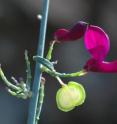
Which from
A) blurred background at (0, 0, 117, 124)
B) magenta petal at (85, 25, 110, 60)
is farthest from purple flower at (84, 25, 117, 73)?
blurred background at (0, 0, 117, 124)

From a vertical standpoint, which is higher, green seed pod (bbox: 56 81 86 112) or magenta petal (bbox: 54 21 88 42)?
magenta petal (bbox: 54 21 88 42)

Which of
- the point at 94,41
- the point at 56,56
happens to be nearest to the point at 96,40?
the point at 94,41

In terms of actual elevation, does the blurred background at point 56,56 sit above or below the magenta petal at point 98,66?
below

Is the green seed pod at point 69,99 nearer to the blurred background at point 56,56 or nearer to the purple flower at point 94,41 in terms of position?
the purple flower at point 94,41

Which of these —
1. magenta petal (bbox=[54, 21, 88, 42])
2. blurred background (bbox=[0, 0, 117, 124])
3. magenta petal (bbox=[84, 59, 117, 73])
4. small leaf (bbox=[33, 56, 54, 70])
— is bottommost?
blurred background (bbox=[0, 0, 117, 124])

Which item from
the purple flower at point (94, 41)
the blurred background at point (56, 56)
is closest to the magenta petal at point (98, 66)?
the purple flower at point (94, 41)

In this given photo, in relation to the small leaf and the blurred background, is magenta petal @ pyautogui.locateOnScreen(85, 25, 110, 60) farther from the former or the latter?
the blurred background

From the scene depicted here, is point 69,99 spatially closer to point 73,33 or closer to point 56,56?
point 73,33

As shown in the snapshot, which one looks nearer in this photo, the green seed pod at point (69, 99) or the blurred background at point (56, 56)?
the green seed pod at point (69, 99)
